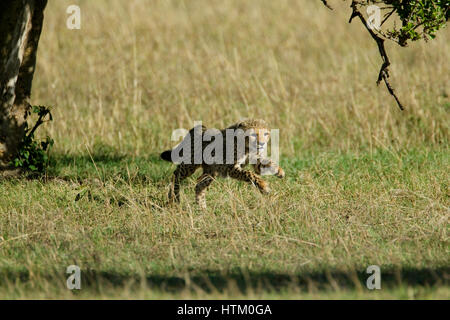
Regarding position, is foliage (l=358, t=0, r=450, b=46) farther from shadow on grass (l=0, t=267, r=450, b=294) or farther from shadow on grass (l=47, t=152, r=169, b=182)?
shadow on grass (l=47, t=152, r=169, b=182)

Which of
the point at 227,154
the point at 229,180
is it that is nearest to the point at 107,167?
the point at 229,180

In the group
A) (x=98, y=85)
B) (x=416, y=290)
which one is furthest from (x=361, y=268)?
(x=98, y=85)

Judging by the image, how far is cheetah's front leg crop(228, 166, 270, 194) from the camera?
707 cm

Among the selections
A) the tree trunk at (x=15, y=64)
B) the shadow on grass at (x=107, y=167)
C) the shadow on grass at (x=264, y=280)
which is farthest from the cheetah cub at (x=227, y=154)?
the tree trunk at (x=15, y=64)

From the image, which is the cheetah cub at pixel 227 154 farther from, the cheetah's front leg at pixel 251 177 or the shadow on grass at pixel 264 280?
the shadow on grass at pixel 264 280

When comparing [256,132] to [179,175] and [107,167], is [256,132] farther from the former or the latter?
[107,167]

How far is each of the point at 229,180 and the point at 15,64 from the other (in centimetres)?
259

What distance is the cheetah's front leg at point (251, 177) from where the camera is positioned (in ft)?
23.2

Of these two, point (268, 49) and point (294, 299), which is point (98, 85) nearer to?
point (268, 49)

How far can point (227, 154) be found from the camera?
7336 mm

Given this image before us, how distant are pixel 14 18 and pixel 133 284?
344 cm

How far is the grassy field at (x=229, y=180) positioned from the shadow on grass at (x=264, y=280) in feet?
0.06

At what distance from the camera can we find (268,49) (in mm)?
14031

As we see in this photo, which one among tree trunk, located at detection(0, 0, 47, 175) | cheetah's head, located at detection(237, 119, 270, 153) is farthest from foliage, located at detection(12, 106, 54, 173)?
cheetah's head, located at detection(237, 119, 270, 153)
